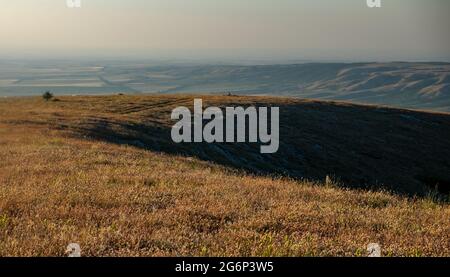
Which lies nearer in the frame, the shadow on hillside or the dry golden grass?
the dry golden grass

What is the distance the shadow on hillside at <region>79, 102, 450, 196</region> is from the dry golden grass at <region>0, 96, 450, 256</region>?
62.6ft

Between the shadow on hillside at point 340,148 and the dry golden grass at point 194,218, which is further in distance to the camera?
the shadow on hillside at point 340,148

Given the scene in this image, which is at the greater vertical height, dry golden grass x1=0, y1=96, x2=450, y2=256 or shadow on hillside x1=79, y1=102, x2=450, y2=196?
dry golden grass x1=0, y1=96, x2=450, y2=256

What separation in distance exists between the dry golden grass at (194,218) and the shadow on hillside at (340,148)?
751 inches

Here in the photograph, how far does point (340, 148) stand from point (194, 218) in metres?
51.9

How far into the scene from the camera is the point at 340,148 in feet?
194

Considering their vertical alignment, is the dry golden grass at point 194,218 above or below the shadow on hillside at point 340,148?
above

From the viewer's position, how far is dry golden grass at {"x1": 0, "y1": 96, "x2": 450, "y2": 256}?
748 cm

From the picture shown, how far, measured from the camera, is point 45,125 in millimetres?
41375

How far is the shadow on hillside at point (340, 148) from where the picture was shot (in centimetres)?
4131

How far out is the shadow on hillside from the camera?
4131 cm

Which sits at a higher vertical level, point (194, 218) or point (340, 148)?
point (194, 218)
